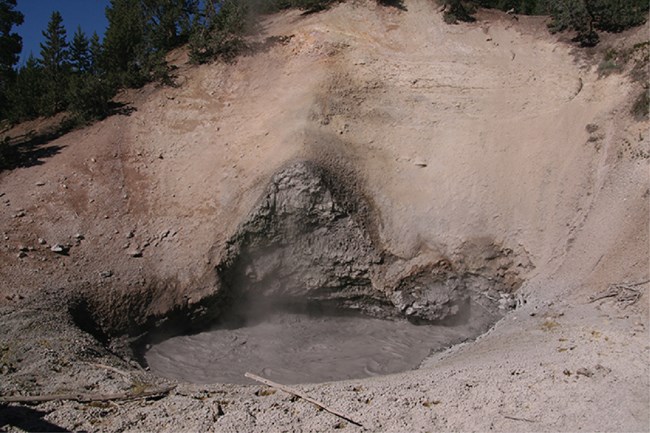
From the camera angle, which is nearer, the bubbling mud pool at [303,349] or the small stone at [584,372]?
the small stone at [584,372]

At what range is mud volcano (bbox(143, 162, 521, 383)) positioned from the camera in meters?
11.0

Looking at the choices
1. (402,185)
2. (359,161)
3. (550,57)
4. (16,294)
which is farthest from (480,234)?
(16,294)

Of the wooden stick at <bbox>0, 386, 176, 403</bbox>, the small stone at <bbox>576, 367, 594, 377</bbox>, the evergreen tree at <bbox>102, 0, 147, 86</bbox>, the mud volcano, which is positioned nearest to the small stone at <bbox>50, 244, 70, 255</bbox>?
the mud volcano

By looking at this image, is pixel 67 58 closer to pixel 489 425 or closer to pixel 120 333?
pixel 120 333

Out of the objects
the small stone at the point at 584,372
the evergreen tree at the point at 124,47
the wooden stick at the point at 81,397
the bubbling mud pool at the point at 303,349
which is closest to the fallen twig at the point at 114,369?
the wooden stick at the point at 81,397

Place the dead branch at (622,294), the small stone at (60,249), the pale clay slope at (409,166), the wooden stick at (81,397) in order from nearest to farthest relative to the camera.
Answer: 1. the wooden stick at (81,397)
2. the dead branch at (622,294)
3. the pale clay slope at (409,166)
4. the small stone at (60,249)

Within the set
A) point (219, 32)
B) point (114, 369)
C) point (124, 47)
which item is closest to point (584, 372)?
point (114, 369)

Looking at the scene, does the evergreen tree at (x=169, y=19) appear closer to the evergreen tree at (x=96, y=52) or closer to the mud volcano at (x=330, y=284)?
the evergreen tree at (x=96, y=52)

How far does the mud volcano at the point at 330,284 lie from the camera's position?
435 inches

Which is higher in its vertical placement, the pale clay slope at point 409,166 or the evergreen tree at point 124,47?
the evergreen tree at point 124,47

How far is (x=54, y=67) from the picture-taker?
1526 cm

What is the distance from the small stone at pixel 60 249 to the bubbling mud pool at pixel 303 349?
2709 mm

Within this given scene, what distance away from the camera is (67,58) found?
15.4 m

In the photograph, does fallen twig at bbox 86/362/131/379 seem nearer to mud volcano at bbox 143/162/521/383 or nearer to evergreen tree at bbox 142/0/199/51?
mud volcano at bbox 143/162/521/383
